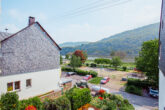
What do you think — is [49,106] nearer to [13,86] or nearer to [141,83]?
[13,86]

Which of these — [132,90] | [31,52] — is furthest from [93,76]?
[31,52]

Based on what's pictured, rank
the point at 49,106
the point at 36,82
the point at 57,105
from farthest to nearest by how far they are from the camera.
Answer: the point at 36,82 → the point at 49,106 → the point at 57,105

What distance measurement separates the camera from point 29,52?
9.83m

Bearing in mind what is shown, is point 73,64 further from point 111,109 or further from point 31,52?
point 111,109

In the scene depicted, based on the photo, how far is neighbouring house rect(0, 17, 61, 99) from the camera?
8.37m

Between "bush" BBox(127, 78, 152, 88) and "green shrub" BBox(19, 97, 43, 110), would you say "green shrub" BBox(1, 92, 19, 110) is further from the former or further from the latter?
"bush" BBox(127, 78, 152, 88)

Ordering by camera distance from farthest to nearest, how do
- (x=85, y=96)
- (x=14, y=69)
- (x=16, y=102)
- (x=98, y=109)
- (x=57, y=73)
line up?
1. (x=57, y=73)
2. (x=85, y=96)
3. (x=14, y=69)
4. (x=98, y=109)
5. (x=16, y=102)

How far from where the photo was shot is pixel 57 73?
41.2ft

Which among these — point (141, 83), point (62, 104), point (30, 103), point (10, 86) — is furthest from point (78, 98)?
point (141, 83)

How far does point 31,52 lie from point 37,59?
973mm

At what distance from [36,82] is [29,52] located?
10.6ft

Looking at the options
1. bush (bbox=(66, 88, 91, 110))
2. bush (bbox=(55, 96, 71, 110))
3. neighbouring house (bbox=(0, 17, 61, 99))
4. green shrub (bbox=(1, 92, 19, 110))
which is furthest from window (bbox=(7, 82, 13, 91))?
bush (bbox=(66, 88, 91, 110))

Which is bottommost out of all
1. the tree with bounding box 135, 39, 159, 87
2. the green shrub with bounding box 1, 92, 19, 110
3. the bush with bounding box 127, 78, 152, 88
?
the bush with bounding box 127, 78, 152, 88

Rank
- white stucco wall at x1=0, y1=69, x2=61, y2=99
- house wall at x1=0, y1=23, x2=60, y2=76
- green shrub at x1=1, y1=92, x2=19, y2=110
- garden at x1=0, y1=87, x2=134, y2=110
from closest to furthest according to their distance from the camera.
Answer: green shrub at x1=1, y1=92, x2=19, y2=110 < garden at x1=0, y1=87, x2=134, y2=110 < white stucco wall at x1=0, y1=69, x2=61, y2=99 < house wall at x1=0, y1=23, x2=60, y2=76
